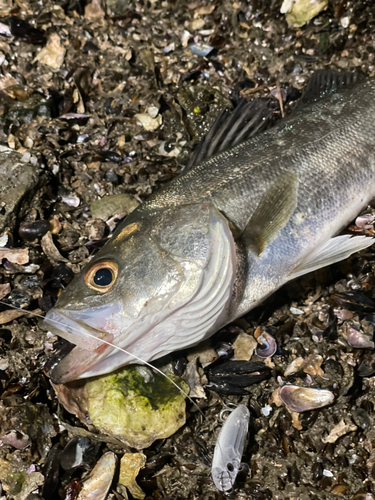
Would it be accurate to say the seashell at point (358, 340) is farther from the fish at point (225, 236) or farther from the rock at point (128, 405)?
the rock at point (128, 405)

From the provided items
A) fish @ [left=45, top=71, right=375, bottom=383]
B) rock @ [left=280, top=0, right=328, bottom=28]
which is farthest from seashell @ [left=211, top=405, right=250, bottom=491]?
rock @ [left=280, top=0, right=328, bottom=28]

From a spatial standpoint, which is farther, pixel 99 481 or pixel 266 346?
pixel 266 346

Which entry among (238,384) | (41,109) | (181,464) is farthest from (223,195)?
(41,109)

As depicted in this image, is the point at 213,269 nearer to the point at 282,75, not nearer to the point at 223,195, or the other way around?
the point at 223,195

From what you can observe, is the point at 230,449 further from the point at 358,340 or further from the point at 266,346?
the point at 358,340

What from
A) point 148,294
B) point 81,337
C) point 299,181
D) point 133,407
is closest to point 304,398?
point 133,407

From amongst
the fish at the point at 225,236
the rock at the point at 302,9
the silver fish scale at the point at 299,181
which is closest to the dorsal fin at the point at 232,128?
the fish at the point at 225,236
